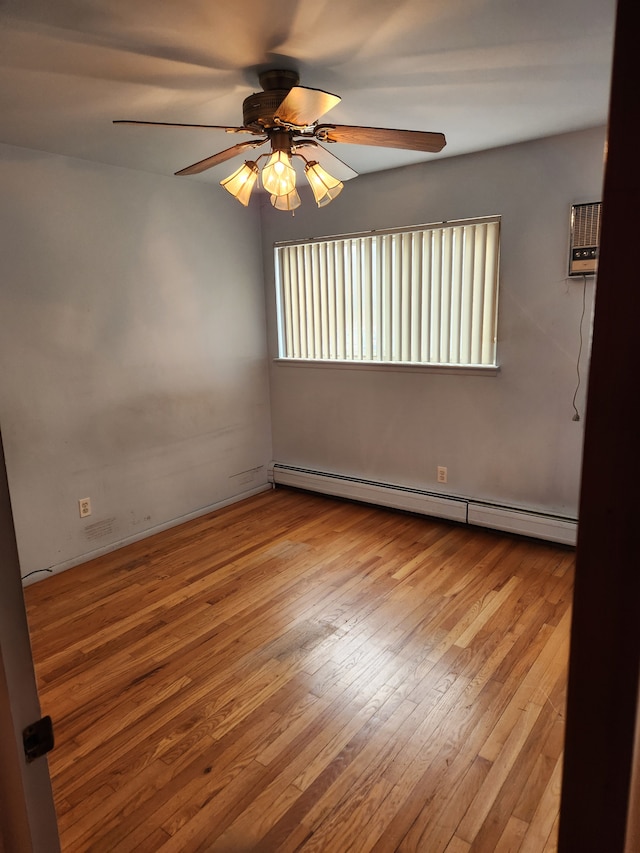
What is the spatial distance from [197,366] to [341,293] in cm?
125

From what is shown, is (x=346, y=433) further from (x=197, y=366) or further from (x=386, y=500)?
(x=197, y=366)

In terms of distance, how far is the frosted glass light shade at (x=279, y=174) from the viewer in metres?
2.12


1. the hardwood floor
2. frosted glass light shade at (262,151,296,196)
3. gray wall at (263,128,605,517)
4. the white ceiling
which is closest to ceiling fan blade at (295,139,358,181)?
frosted glass light shade at (262,151,296,196)

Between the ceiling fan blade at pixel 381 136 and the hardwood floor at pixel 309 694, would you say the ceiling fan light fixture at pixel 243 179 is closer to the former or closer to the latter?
the ceiling fan blade at pixel 381 136

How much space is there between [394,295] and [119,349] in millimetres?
1964

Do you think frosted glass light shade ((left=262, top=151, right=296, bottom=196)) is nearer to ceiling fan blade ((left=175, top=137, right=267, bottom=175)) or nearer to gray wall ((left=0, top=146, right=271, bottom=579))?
ceiling fan blade ((left=175, top=137, right=267, bottom=175))

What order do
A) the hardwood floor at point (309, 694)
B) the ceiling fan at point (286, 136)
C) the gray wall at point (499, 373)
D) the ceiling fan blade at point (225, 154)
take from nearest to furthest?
1. the hardwood floor at point (309, 694)
2. the ceiling fan at point (286, 136)
3. the ceiling fan blade at point (225, 154)
4. the gray wall at point (499, 373)

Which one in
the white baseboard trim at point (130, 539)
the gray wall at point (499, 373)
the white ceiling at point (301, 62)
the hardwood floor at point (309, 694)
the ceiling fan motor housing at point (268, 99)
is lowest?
the hardwood floor at point (309, 694)

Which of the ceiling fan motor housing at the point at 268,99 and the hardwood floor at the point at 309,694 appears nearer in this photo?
the hardwood floor at the point at 309,694

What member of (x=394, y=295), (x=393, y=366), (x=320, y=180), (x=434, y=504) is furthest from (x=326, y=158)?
(x=434, y=504)

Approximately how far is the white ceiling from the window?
2.67 feet

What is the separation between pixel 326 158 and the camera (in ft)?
7.77

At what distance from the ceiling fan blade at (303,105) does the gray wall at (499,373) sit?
1.79 m

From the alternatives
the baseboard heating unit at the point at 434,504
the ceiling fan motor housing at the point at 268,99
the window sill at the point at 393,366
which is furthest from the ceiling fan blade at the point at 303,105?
the baseboard heating unit at the point at 434,504
